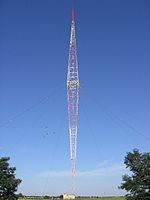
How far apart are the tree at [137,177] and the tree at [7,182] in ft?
90.4

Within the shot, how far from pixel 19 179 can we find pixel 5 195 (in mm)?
5388

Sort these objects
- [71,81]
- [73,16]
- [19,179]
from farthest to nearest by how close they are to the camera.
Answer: [19,179] < [71,81] < [73,16]

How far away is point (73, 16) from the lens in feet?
289

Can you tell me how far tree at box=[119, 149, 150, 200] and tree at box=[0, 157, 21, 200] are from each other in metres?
27.5

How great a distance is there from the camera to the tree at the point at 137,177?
9868 centimetres

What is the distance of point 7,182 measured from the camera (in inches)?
3976

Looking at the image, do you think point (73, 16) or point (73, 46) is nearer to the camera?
point (73, 16)

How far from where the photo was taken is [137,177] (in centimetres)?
10006

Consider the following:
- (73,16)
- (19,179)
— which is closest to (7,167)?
(19,179)

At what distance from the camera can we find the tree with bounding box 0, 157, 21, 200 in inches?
3976

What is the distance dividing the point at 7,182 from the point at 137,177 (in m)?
32.7

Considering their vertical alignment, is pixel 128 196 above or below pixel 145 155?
below

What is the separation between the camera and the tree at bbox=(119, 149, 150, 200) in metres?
98.7

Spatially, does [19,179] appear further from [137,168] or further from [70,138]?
[137,168]
